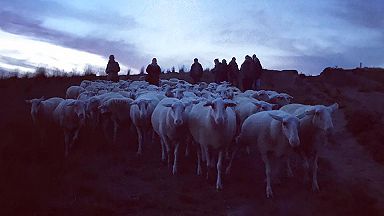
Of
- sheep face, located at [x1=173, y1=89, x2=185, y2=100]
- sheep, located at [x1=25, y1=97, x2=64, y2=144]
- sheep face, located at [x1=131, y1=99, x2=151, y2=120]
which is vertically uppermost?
sheep face, located at [x1=173, y1=89, x2=185, y2=100]

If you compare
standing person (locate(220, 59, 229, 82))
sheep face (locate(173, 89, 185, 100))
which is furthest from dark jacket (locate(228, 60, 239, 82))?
sheep face (locate(173, 89, 185, 100))

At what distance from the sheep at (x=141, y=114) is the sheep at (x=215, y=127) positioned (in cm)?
263

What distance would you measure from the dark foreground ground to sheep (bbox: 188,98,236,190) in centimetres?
72

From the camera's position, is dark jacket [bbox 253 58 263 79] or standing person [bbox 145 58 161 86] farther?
dark jacket [bbox 253 58 263 79]

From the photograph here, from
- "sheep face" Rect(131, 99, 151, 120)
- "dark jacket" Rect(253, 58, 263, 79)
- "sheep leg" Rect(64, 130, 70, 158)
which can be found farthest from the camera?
"dark jacket" Rect(253, 58, 263, 79)

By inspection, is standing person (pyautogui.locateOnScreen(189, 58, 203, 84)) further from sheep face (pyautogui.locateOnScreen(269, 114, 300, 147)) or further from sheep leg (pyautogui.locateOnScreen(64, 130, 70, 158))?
sheep face (pyautogui.locateOnScreen(269, 114, 300, 147))

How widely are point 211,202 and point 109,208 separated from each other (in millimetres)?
2115

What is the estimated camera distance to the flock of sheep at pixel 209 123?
1145 centimetres

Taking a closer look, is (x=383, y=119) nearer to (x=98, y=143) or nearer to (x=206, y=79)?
(x=98, y=143)

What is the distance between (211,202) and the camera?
1032cm

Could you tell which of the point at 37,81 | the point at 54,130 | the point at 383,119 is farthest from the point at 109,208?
the point at 37,81

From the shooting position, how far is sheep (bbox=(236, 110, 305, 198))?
1085cm

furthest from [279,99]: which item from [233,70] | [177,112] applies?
[233,70]

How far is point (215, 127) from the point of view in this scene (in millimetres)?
11961
